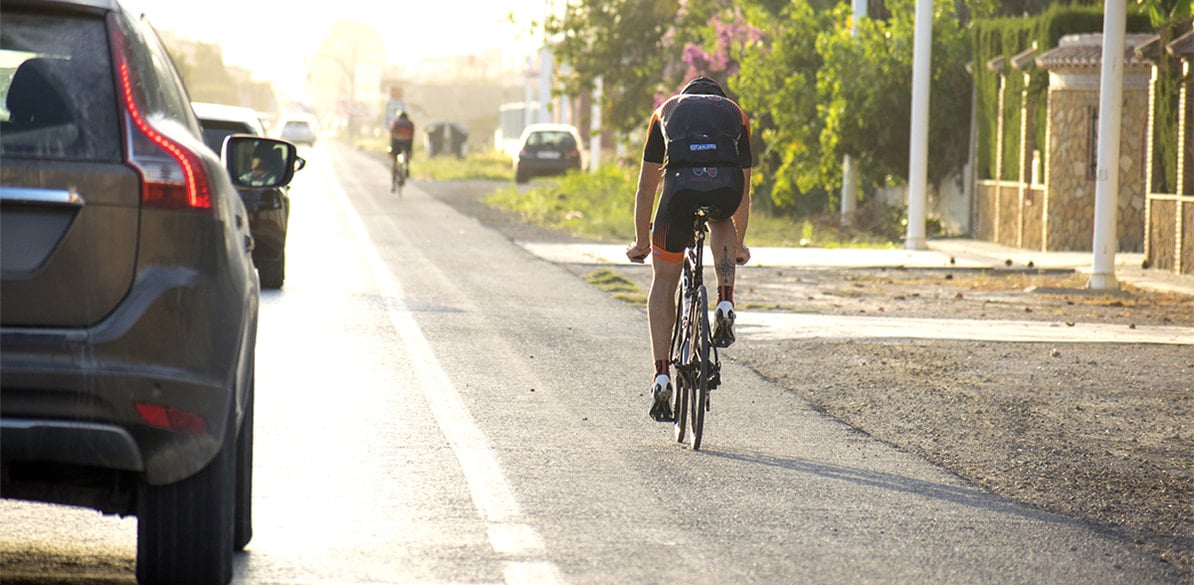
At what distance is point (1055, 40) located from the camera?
85.4ft

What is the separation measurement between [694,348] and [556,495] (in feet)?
5.16

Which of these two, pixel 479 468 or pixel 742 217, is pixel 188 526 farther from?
pixel 742 217

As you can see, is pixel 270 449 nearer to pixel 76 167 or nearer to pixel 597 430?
pixel 597 430

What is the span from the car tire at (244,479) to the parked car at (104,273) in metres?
0.75

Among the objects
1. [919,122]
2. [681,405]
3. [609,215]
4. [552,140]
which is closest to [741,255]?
[681,405]

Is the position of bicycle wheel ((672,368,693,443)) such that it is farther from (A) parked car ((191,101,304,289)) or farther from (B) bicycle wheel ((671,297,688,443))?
(A) parked car ((191,101,304,289))

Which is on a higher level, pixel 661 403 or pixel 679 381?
pixel 679 381

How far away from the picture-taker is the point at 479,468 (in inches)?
309

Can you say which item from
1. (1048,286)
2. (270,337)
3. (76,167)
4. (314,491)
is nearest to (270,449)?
(314,491)

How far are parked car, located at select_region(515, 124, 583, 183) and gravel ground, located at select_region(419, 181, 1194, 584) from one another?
103 feet

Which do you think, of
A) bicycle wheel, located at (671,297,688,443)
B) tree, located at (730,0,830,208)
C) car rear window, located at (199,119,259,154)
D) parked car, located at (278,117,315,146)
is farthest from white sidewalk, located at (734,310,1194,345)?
parked car, located at (278,117,315,146)

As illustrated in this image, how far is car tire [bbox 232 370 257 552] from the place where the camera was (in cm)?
588

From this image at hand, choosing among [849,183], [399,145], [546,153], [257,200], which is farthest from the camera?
[546,153]

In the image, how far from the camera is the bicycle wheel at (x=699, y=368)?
334 inches
